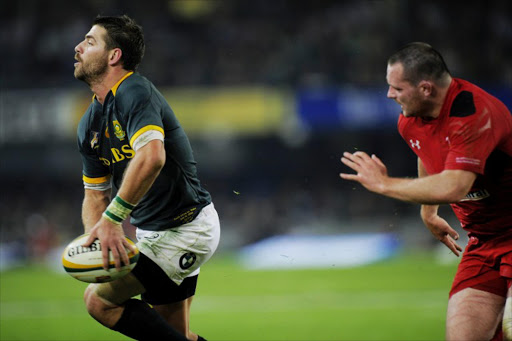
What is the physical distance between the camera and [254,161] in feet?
81.6

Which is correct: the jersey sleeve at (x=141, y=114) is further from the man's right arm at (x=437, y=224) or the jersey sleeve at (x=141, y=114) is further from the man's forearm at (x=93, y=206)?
the man's right arm at (x=437, y=224)

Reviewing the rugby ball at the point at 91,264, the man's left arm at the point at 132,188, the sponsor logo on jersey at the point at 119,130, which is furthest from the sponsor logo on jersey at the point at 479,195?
the sponsor logo on jersey at the point at 119,130

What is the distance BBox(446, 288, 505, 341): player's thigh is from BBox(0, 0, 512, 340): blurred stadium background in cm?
1280

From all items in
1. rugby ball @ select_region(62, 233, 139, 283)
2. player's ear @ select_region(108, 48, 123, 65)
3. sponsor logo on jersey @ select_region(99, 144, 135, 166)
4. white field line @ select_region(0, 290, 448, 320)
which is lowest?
white field line @ select_region(0, 290, 448, 320)

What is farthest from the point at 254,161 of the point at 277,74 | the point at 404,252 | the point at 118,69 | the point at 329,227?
the point at 118,69

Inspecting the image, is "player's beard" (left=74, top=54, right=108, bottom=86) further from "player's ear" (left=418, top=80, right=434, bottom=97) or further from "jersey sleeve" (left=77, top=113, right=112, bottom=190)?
"player's ear" (left=418, top=80, right=434, bottom=97)

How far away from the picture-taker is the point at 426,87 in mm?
4285

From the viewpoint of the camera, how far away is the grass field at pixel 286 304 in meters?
8.89

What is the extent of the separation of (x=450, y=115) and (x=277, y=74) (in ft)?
62.3

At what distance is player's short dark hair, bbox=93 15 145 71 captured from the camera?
4.58 meters

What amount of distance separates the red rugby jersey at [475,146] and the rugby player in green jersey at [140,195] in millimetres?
1643

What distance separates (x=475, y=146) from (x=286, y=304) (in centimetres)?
804

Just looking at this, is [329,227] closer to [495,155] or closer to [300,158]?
[300,158]

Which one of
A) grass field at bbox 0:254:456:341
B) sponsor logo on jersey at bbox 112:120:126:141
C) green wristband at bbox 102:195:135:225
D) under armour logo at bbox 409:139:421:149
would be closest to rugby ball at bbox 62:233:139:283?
green wristband at bbox 102:195:135:225
